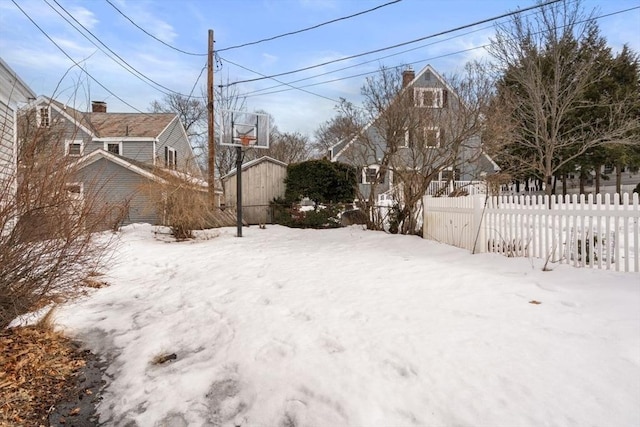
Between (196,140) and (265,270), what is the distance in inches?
1277

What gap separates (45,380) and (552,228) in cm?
626

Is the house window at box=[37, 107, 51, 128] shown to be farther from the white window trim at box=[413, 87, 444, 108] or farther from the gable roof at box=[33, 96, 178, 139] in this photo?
the gable roof at box=[33, 96, 178, 139]

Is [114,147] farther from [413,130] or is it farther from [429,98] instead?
[429,98]

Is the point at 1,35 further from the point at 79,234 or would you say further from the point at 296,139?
the point at 296,139

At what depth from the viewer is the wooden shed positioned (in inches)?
682

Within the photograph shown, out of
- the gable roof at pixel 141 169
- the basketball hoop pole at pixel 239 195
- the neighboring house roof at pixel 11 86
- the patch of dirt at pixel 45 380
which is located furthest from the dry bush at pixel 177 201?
the patch of dirt at pixel 45 380

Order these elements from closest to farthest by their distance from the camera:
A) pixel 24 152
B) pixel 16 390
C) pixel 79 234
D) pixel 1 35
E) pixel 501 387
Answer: pixel 501 387
pixel 16 390
pixel 24 152
pixel 79 234
pixel 1 35

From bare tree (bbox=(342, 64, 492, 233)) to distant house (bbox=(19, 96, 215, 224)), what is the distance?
6120mm

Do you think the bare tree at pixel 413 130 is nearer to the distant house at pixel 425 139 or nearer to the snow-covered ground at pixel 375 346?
the distant house at pixel 425 139

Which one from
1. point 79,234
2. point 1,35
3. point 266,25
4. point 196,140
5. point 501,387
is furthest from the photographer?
point 196,140

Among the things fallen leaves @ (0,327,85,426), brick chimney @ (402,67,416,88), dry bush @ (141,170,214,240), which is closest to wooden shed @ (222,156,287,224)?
dry bush @ (141,170,214,240)

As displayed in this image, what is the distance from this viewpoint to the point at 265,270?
651 cm

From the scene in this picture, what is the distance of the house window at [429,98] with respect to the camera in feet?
34.1

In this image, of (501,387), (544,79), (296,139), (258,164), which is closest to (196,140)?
(296,139)
